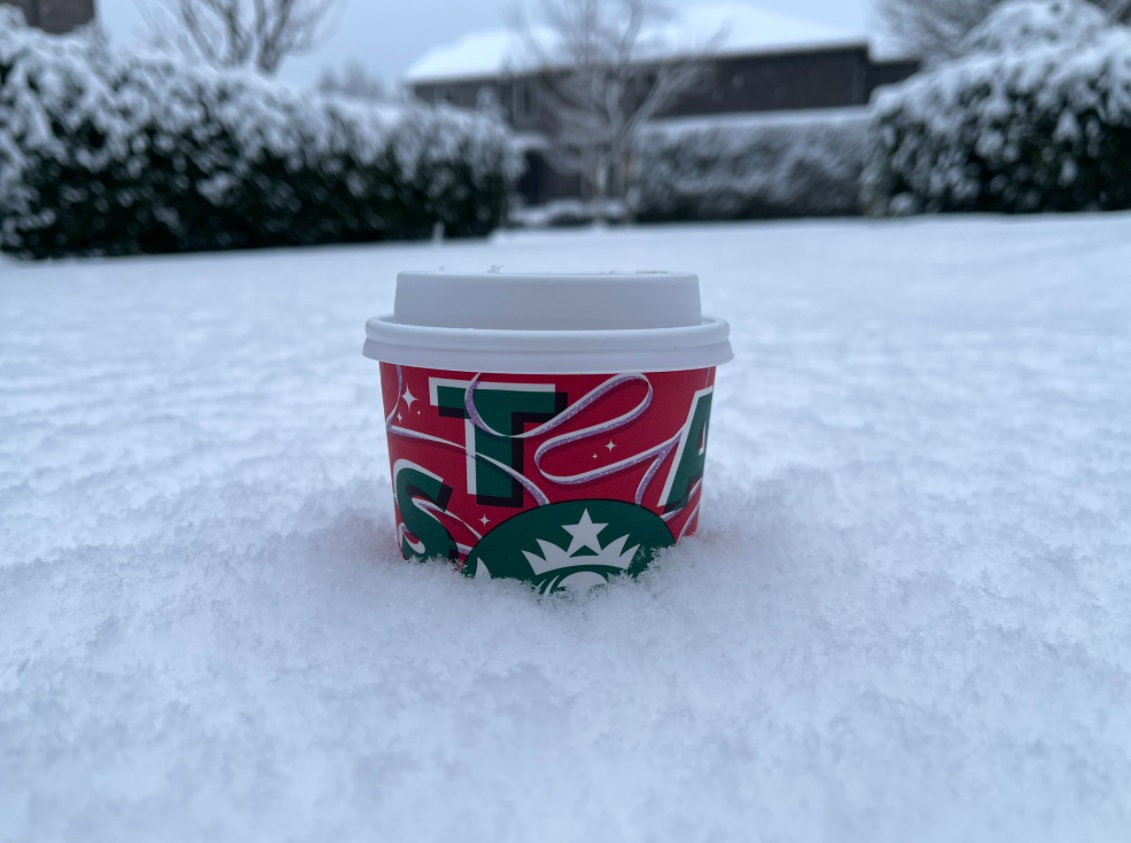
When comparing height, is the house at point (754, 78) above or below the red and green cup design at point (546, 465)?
above

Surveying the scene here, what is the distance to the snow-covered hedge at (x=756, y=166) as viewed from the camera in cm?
1221

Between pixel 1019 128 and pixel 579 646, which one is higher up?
pixel 1019 128

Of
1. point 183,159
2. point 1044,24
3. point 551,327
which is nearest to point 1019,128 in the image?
point 1044,24

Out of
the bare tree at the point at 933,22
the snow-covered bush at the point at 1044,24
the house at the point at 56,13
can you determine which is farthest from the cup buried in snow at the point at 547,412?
the bare tree at the point at 933,22

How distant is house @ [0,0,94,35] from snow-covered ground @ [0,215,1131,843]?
966cm

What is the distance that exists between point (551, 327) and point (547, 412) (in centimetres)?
8

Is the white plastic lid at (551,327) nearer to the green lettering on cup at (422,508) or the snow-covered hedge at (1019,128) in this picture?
the green lettering on cup at (422,508)

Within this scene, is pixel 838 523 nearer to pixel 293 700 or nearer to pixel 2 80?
pixel 293 700

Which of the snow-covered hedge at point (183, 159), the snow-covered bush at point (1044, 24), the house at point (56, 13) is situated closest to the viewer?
the snow-covered hedge at point (183, 159)

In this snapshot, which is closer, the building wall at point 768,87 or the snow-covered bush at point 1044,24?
the snow-covered bush at point 1044,24

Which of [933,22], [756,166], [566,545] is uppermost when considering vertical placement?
[933,22]

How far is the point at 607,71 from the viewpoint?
602 inches

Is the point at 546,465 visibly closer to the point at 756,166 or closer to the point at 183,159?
the point at 183,159

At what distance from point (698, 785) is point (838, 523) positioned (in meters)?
0.54
